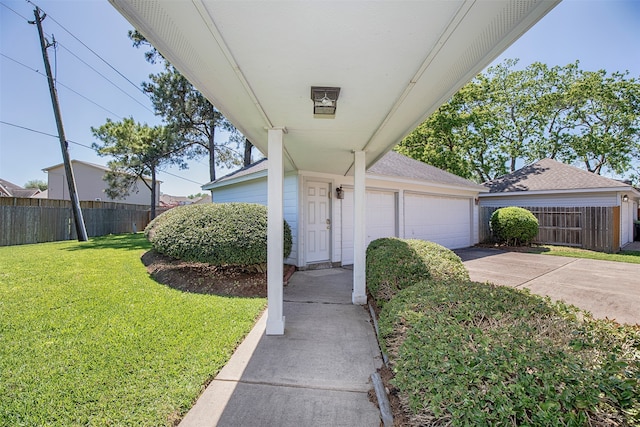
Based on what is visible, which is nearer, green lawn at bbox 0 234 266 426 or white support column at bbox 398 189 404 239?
green lawn at bbox 0 234 266 426

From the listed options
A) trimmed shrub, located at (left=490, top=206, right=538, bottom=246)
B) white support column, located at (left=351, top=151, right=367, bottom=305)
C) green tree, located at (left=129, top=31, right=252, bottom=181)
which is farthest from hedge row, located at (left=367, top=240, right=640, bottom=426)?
green tree, located at (left=129, top=31, right=252, bottom=181)

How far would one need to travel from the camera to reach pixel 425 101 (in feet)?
9.25

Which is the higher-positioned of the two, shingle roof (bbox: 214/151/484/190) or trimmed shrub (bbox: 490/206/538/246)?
shingle roof (bbox: 214/151/484/190)

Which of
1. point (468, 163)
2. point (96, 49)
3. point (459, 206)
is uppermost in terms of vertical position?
point (96, 49)

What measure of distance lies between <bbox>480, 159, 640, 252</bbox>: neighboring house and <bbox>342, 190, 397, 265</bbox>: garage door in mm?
7787

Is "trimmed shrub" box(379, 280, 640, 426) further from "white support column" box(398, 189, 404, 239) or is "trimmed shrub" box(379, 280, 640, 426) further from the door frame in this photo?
"white support column" box(398, 189, 404, 239)

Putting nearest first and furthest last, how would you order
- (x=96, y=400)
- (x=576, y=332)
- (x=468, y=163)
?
(x=576, y=332) → (x=96, y=400) → (x=468, y=163)

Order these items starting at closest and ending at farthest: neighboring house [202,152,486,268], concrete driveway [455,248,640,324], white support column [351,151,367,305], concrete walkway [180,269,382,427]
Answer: concrete walkway [180,269,382,427], concrete driveway [455,248,640,324], white support column [351,151,367,305], neighboring house [202,152,486,268]

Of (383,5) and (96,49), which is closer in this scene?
(383,5)

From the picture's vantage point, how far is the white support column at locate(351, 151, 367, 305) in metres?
4.75

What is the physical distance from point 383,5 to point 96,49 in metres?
14.9

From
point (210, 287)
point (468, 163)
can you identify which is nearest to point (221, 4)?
point (210, 287)

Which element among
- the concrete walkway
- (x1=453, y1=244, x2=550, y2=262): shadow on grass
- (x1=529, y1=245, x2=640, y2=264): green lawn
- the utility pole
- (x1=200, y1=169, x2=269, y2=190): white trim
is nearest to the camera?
the concrete walkway

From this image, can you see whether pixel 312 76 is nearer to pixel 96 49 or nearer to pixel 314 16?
pixel 314 16
